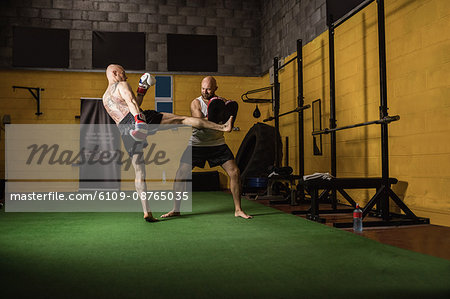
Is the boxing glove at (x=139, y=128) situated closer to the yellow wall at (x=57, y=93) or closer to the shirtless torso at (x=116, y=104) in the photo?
the shirtless torso at (x=116, y=104)

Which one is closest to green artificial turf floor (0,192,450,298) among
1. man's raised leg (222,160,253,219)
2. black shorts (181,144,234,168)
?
man's raised leg (222,160,253,219)

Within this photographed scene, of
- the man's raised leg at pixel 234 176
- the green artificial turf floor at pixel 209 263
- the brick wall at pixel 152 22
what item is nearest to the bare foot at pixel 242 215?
the man's raised leg at pixel 234 176

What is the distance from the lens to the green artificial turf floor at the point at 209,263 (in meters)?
1.75

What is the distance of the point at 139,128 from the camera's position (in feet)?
11.6

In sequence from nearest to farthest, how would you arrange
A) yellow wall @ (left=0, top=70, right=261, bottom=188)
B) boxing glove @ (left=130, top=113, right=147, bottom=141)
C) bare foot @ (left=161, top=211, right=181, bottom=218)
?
boxing glove @ (left=130, top=113, right=147, bottom=141), bare foot @ (left=161, top=211, right=181, bottom=218), yellow wall @ (left=0, top=70, right=261, bottom=188)

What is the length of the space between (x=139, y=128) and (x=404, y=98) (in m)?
2.81

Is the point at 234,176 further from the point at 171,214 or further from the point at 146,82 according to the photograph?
the point at 146,82

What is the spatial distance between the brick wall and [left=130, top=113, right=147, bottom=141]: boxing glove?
4.89m

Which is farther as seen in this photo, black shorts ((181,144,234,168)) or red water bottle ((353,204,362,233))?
black shorts ((181,144,234,168))

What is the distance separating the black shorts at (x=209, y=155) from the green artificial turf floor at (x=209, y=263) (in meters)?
0.73

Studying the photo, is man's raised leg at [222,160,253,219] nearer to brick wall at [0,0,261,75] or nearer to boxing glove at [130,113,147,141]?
boxing glove at [130,113,147,141]

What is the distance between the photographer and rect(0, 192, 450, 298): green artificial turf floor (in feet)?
5.75

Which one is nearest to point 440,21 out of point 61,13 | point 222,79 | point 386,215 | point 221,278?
point 386,215

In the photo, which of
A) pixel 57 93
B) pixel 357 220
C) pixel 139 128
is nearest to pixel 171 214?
pixel 139 128
